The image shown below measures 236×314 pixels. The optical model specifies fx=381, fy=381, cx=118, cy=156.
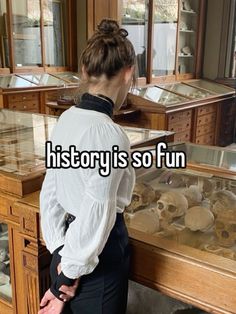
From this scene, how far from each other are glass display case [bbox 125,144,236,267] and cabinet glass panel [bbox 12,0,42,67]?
13.7 feet

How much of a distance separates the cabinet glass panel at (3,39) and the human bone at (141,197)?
4071 millimetres

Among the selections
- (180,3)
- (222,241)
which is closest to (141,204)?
(222,241)

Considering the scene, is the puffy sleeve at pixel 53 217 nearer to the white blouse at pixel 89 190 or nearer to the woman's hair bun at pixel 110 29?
the white blouse at pixel 89 190

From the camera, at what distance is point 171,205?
137 centimetres

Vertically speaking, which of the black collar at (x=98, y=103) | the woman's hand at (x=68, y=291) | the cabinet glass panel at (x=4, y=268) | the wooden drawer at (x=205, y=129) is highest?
the black collar at (x=98, y=103)

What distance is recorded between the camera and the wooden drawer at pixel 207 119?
5379mm

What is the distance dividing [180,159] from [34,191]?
2.07 ft

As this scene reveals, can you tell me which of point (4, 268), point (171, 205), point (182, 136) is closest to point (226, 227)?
point (171, 205)

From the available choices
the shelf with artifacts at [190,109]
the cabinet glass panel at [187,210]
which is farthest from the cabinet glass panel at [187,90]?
the cabinet glass panel at [187,210]

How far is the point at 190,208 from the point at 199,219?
77mm

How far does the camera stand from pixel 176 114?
4.65 m

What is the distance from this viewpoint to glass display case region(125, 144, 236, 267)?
3.88 ft

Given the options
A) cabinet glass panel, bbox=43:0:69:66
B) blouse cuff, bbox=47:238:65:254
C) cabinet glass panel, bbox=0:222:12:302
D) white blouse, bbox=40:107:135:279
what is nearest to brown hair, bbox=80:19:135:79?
white blouse, bbox=40:107:135:279

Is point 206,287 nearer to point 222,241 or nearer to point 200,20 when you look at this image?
point 222,241
